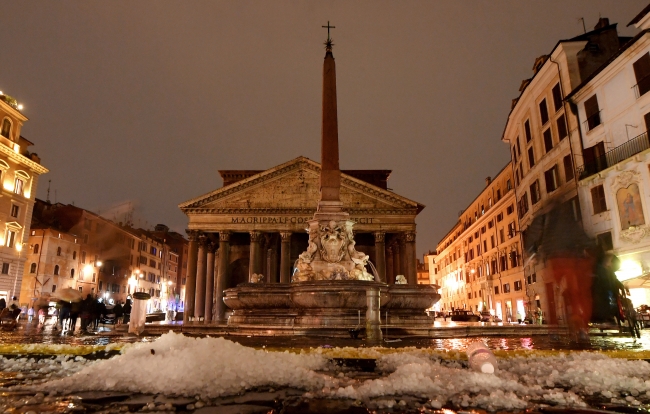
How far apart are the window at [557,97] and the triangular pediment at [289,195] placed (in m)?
13.3

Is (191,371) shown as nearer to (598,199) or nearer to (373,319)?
(373,319)

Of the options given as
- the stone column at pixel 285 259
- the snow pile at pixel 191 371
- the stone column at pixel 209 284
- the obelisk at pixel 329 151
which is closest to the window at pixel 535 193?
the stone column at pixel 285 259

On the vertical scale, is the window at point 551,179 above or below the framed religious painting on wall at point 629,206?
above

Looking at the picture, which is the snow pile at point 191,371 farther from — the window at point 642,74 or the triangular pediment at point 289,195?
the triangular pediment at point 289,195

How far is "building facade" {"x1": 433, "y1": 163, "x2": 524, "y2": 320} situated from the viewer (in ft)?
131

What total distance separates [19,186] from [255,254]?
66.3 feet

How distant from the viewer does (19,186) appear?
116ft

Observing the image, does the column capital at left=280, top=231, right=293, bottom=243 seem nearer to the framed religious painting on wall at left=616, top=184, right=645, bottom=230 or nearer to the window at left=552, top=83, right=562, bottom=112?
the window at left=552, top=83, right=562, bottom=112

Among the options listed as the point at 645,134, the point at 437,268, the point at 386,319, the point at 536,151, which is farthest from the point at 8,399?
the point at 437,268

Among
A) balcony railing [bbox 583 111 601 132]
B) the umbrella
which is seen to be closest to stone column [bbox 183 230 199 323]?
the umbrella

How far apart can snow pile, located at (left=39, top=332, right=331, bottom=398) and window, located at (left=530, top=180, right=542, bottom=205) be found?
28.8 meters

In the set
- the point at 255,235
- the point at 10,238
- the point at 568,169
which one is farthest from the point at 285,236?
the point at 10,238

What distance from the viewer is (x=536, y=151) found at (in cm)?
2917

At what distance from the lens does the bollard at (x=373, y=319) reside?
8.07m
